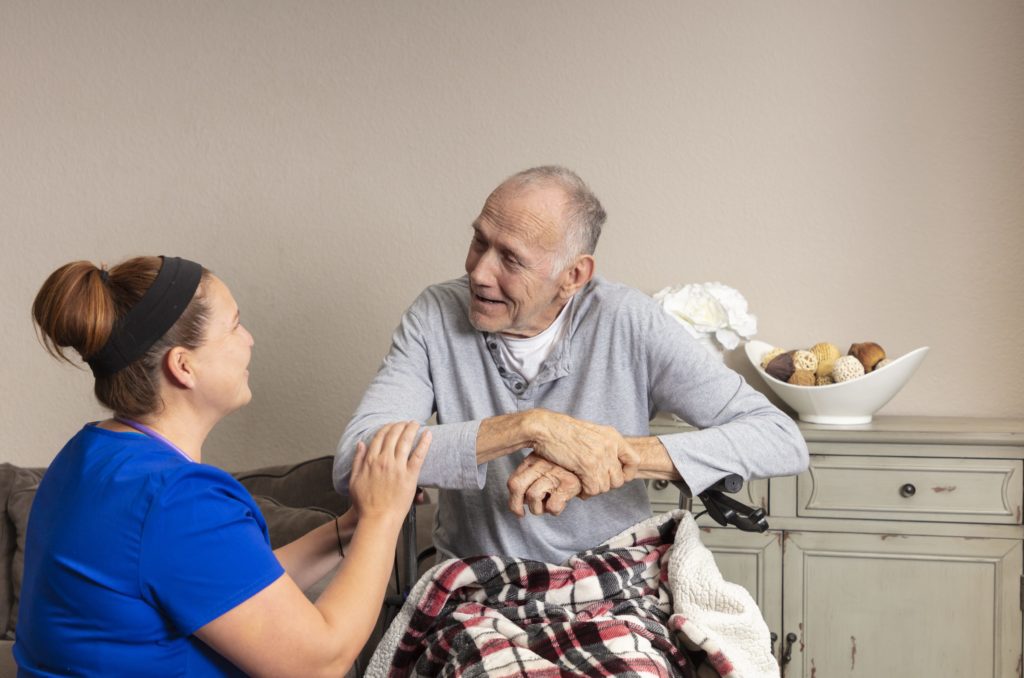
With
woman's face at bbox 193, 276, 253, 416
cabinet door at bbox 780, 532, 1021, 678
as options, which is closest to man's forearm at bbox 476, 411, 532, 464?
woman's face at bbox 193, 276, 253, 416

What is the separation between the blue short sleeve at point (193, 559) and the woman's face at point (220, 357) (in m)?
0.16

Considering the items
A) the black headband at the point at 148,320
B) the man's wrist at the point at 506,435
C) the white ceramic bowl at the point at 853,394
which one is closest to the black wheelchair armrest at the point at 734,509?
the man's wrist at the point at 506,435

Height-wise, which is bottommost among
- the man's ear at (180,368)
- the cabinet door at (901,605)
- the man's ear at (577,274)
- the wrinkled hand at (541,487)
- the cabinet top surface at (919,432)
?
the cabinet door at (901,605)

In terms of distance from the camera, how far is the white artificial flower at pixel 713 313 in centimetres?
250

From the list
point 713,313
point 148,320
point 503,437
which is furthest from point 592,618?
point 713,313

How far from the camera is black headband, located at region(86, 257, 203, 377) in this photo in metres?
1.23

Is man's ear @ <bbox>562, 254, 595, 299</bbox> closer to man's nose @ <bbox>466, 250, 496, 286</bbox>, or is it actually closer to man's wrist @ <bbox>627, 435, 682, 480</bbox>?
man's nose @ <bbox>466, 250, 496, 286</bbox>

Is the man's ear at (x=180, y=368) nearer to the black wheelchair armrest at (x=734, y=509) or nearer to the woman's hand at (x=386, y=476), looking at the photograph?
the woman's hand at (x=386, y=476)

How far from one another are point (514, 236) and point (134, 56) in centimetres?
188

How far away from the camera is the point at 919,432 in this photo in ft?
7.25

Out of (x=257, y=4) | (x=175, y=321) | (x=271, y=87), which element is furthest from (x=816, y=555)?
(x=257, y=4)

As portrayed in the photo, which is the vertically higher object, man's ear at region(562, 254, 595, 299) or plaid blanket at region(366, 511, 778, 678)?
man's ear at region(562, 254, 595, 299)

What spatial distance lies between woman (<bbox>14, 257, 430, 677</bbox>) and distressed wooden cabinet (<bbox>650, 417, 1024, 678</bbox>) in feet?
4.16

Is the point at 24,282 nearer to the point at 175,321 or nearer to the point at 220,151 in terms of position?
the point at 220,151
